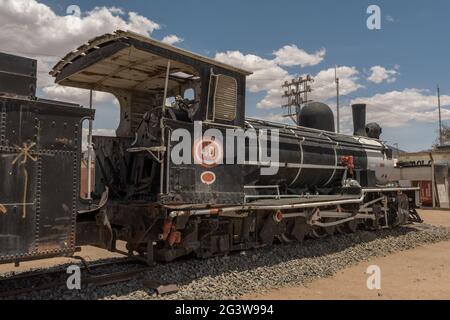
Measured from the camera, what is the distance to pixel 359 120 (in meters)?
15.2

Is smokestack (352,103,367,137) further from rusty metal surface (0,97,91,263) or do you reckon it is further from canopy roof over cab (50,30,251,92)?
rusty metal surface (0,97,91,263)

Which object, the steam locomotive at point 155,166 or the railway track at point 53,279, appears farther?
the railway track at point 53,279

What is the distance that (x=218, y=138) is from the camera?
7688 millimetres

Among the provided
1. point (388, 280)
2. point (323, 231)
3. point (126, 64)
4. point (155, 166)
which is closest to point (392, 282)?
point (388, 280)

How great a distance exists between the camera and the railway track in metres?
6.28

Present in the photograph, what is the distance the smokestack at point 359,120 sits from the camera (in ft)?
49.6

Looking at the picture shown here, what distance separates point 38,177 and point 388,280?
6.76 m

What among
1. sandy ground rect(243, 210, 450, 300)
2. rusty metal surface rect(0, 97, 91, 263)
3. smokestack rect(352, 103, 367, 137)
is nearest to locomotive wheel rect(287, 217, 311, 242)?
sandy ground rect(243, 210, 450, 300)

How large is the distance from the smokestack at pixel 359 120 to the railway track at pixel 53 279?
33.4 feet

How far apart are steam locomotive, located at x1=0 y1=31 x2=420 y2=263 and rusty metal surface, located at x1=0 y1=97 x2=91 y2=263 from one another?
0.01 m

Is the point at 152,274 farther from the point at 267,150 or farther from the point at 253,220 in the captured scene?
the point at 267,150

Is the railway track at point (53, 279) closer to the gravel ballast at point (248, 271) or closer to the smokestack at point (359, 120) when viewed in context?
the gravel ballast at point (248, 271)

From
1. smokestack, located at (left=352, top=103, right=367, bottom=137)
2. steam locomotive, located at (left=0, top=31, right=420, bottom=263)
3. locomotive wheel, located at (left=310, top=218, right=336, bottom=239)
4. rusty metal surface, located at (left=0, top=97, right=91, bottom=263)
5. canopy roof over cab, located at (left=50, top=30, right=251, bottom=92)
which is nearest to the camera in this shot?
rusty metal surface, located at (left=0, top=97, right=91, bottom=263)

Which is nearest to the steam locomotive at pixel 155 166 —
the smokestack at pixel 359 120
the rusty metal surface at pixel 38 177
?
the rusty metal surface at pixel 38 177
